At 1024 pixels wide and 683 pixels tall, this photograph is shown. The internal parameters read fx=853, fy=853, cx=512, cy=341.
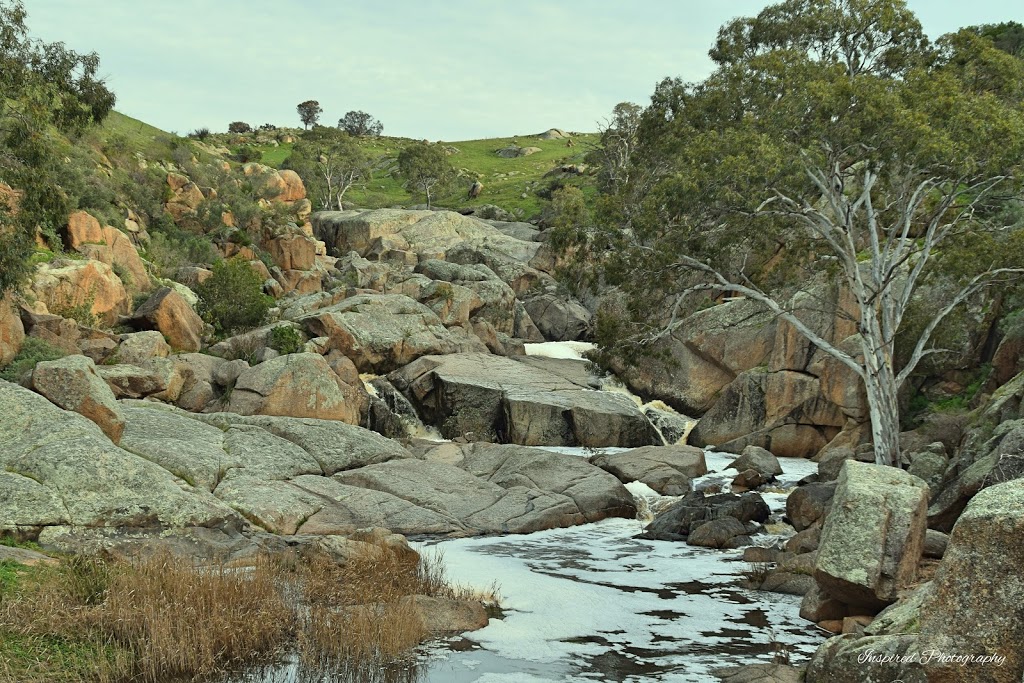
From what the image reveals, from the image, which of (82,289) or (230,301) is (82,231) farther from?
(230,301)

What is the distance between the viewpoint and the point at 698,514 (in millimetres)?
22234

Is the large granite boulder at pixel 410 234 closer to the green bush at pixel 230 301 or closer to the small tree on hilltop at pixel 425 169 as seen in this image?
the small tree on hilltop at pixel 425 169

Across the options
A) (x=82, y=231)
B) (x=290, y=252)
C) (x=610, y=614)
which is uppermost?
(x=290, y=252)

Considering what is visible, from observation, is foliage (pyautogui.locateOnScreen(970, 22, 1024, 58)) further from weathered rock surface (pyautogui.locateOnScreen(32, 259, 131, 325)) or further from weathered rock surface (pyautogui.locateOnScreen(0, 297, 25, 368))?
weathered rock surface (pyautogui.locateOnScreen(0, 297, 25, 368))

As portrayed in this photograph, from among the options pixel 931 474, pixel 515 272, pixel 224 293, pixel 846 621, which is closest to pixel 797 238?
pixel 931 474

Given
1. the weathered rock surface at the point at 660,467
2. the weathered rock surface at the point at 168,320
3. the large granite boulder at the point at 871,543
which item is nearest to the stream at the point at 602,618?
the large granite boulder at the point at 871,543

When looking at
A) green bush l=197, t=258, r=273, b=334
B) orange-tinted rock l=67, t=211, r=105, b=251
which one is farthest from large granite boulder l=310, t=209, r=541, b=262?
orange-tinted rock l=67, t=211, r=105, b=251

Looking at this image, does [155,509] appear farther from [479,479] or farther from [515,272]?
[515,272]

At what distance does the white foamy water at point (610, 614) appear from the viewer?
1120 cm

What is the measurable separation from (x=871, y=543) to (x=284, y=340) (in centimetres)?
2664

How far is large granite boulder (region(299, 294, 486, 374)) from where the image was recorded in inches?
1484

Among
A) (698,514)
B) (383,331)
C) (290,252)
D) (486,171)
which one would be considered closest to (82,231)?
(383,331)

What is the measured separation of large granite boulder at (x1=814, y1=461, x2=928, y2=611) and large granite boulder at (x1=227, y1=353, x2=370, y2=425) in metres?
20.3

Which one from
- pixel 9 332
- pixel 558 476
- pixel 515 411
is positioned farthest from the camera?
pixel 515 411
